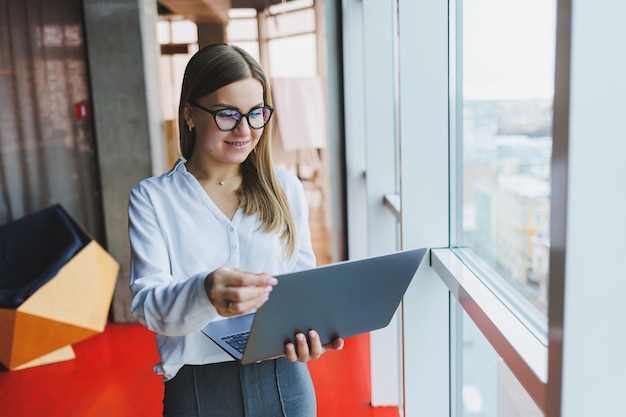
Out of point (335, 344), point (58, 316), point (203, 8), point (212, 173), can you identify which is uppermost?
point (203, 8)

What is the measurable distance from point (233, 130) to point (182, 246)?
0.85ft

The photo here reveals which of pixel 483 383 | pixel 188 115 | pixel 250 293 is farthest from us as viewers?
pixel 483 383

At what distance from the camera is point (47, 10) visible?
175 inches

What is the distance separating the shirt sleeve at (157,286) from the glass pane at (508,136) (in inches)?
24.9

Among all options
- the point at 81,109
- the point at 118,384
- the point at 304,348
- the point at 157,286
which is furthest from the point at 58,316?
the point at 304,348

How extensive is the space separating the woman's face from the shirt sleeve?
0.56 ft

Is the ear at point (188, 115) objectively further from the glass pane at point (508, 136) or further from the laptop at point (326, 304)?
the glass pane at point (508, 136)

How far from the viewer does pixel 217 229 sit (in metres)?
1.28

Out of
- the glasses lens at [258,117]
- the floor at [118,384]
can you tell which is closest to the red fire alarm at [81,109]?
the floor at [118,384]

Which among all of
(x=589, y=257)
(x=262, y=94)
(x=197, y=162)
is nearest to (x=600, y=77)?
(x=589, y=257)

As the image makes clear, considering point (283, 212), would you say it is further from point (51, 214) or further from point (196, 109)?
point (51, 214)

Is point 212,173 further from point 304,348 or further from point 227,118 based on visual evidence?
point 304,348

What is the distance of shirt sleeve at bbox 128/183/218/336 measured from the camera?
106 centimetres

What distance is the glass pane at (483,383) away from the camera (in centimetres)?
135
